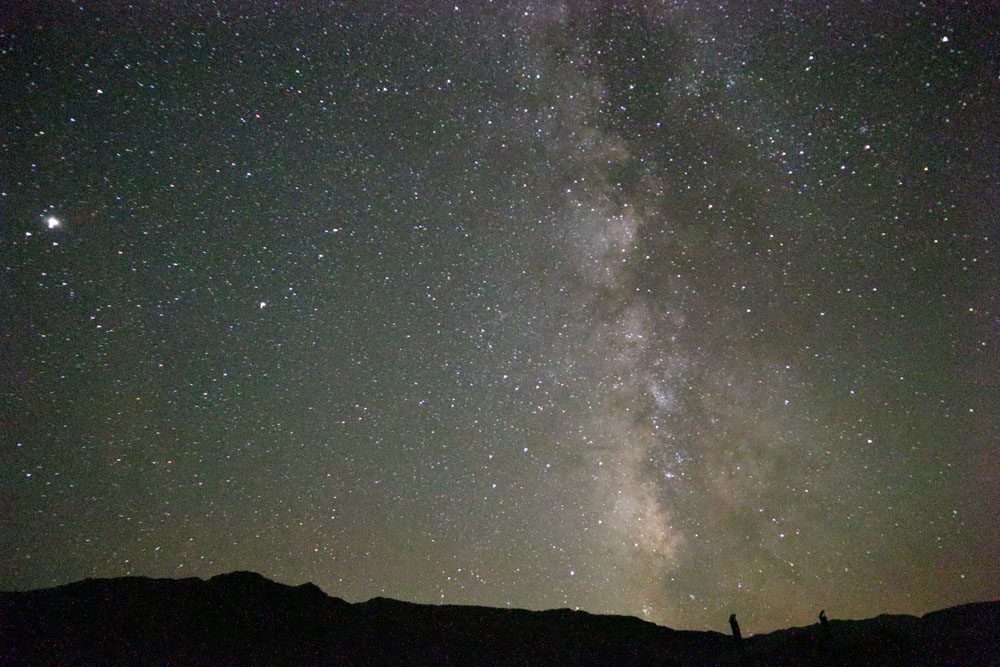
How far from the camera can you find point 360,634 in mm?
17609

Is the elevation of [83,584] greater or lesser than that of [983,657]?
greater

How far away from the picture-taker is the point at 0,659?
40.4 ft

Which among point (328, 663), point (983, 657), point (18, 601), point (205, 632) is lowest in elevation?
point (983, 657)

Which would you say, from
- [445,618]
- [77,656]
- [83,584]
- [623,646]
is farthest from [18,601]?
[623,646]

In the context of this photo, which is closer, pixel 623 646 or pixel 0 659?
pixel 0 659

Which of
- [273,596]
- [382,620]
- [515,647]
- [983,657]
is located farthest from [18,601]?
[983,657]

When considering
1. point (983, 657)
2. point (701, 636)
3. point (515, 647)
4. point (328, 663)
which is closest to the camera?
point (983, 657)

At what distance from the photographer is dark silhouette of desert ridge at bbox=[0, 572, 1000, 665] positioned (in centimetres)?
1393

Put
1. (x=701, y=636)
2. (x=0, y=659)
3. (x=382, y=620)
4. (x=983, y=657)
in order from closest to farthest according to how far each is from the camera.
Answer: (x=0, y=659) < (x=983, y=657) < (x=382, y=620) < (x=701, y=636)

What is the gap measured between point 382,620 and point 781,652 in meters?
12.2

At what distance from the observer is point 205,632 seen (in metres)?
16.3

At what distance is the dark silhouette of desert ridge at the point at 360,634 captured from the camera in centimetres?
1393

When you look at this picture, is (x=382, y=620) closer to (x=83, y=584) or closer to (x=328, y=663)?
(x=328, y=663)

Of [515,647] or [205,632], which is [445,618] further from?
[205,632]
